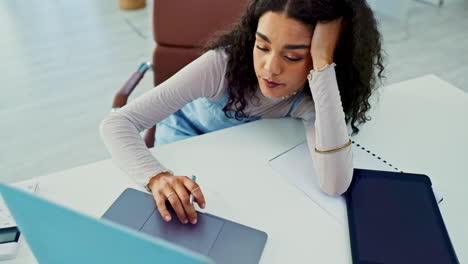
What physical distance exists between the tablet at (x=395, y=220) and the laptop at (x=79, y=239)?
46 centimetres

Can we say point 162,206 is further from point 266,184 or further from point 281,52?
point 281,52

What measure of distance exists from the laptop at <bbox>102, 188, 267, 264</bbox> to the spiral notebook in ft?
0.56

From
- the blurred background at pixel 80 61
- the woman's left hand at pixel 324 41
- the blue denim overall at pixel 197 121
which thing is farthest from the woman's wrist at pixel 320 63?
the blurred background at pixel 80 61

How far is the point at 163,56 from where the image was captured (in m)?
1.25

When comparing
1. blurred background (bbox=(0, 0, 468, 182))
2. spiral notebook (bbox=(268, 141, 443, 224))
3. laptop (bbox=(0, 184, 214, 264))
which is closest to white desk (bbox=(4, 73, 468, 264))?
spiral notebook (bbox=(268, 141, 443, 224))

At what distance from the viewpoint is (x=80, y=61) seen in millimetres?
2695

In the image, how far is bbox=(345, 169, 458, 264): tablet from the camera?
0.71 m

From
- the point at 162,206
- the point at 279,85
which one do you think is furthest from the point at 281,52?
the point at 162,206

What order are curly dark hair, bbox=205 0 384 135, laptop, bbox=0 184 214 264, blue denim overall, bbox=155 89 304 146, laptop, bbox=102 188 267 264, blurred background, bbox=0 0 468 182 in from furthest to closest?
blurred background, bbox=0 0 468 182 → blue denim overall, bbox=155 89 304 146 → curly dark hair, bbox=205 0 384 135 → laptop, bbox=102 188 267 264 → laptop, bbox=0 184 214 264

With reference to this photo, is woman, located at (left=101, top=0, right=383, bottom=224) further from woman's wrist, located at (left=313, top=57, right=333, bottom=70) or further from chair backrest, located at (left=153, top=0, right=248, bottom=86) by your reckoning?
chair backrest, located at (left=153, top=0, right=248, bottom=86)

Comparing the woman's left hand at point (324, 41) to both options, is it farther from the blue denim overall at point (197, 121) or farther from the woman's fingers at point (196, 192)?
the woman's fingers at point (196, 192)

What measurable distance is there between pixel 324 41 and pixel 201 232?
0.46 m

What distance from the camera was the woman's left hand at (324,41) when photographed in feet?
2.69

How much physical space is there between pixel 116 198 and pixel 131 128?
0.68 ft
